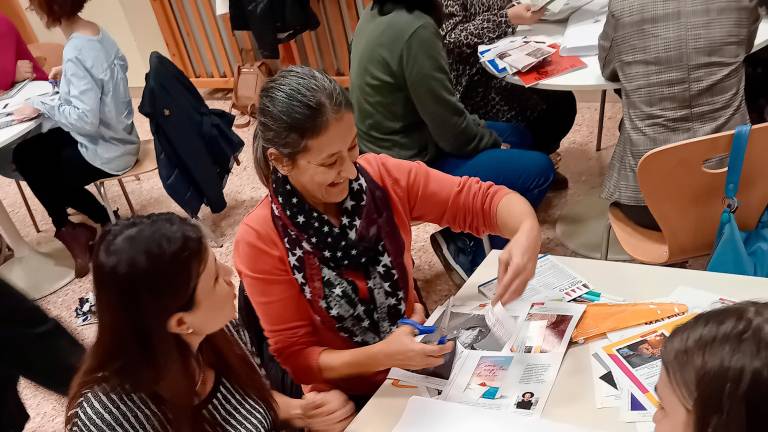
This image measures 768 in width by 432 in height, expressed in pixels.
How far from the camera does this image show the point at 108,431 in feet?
3.33

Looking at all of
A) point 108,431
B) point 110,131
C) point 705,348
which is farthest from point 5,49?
point 705,348

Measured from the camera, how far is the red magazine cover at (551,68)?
2.08 meters

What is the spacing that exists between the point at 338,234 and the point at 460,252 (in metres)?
1.08

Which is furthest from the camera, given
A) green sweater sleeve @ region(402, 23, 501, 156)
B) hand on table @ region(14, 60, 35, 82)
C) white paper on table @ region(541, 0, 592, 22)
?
hand on table @ region(14, 60, 35, 82)

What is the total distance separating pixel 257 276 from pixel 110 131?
1810 millimetres

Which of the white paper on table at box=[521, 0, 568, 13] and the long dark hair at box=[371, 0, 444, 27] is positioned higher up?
the long dark hair at box=[371, 0, 444, 27]

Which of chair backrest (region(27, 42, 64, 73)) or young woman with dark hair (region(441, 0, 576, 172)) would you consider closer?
young woman with dark hair (region(441, 0, 576, 172))

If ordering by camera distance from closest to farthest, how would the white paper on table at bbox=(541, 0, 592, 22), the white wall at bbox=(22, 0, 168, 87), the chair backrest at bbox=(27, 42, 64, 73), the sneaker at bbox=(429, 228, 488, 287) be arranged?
1. the sneaker at bbox=(429, 228, 488, 287)
2. the white paper on table at bbox=(541, 0, 592, 22)
3. the chair backrest at bbox=(27, 42, 64, 73)
4. the white wall at bbox=(22, 0, 168, 87)

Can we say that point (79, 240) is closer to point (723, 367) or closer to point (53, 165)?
point (53, 165)

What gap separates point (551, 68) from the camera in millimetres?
2119

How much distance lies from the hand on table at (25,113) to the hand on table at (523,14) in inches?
78.1

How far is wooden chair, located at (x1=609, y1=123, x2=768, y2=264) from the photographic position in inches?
59.7

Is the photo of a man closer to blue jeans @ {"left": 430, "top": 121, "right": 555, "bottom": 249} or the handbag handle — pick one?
the handbag handle

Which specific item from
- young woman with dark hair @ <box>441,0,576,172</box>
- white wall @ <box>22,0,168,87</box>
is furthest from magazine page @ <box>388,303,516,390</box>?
white wall @ <box>22,0,168,87</box>
